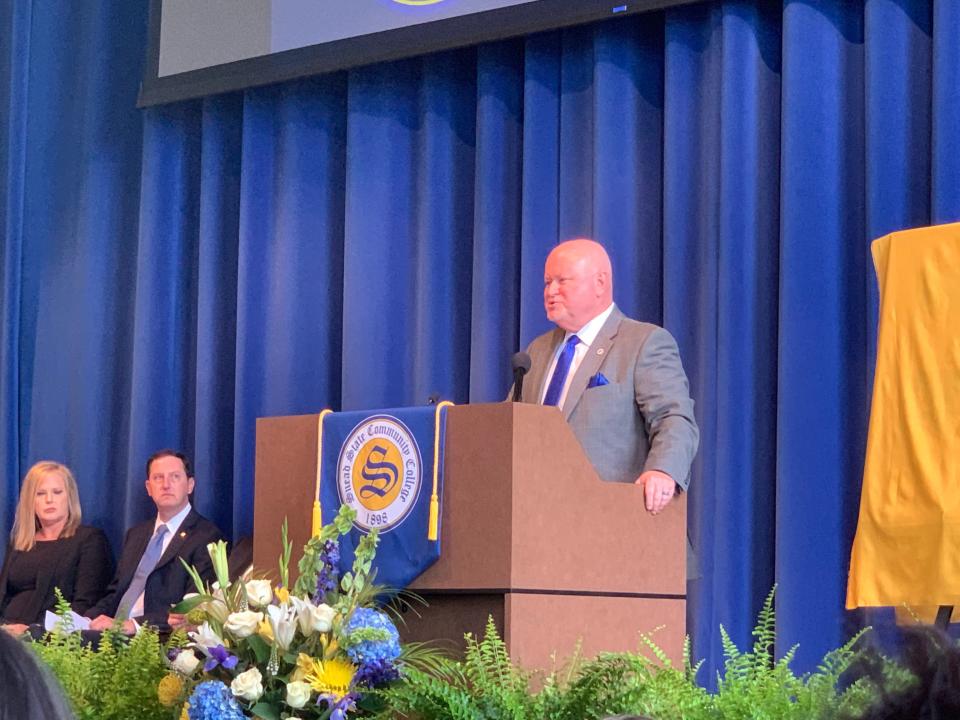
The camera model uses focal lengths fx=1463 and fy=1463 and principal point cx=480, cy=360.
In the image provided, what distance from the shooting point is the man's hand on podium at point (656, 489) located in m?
3.36

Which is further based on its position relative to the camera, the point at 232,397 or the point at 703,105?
the point at 232,397

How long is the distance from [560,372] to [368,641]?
1.68 metres

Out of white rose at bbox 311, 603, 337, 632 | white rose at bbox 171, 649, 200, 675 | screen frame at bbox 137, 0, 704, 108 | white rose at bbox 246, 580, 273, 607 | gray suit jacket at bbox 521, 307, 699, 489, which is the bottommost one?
white rose at bbox 171, 649, 200, 675

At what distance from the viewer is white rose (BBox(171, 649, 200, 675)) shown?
7.84 ft

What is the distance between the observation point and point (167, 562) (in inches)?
225

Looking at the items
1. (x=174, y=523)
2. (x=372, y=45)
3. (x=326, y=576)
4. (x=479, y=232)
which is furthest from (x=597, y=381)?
(x=174, y=523)

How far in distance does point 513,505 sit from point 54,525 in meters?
3.78

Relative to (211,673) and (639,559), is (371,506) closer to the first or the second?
(639,559)

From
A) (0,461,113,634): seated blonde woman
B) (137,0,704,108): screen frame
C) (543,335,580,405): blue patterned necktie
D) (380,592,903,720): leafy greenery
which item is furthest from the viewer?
(0,461,113,634): seated blonde woman

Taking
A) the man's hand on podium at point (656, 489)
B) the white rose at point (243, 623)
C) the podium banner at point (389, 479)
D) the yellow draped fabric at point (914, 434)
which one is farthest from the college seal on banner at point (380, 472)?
the yellow draped fabric at point (914, 434)

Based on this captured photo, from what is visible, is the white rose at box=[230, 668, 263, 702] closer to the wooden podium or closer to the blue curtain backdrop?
the wooden podium

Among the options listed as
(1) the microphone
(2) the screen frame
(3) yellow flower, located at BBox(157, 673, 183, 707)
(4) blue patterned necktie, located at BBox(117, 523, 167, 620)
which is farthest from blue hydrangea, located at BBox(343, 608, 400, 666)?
(4) blue patterned necktie, located at BBox(117, 523, 167, 620)

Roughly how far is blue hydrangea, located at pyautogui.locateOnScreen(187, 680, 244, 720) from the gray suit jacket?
1.55 meters

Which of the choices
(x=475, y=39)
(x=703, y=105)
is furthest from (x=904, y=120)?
Result: (x=475, y=39)
